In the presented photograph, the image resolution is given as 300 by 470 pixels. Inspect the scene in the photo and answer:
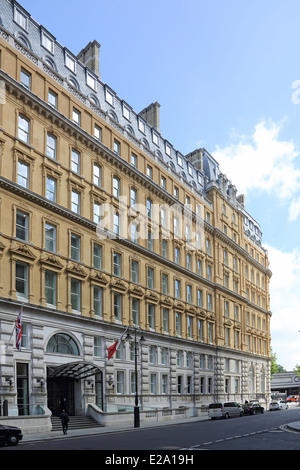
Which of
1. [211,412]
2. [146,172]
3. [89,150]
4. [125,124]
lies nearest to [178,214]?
[146,172]

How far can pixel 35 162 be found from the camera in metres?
40.9

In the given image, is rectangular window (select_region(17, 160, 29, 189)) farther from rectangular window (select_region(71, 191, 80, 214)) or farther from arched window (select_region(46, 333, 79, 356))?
arched window (select_region(46, 333, 79, 356))

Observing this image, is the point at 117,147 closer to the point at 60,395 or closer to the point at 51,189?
the point at 51,189

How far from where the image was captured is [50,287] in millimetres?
40562

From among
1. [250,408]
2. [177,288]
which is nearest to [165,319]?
[177,288]

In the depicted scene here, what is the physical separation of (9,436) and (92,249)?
21.0m

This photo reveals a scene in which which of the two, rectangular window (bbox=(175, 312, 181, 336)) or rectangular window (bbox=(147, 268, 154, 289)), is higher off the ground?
rectangular window (bbox=(147, 268, 154, 289))

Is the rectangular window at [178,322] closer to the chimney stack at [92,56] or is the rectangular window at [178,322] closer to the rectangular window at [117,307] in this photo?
the rectangular window at [117,307]

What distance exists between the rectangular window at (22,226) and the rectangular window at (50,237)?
2084 mm

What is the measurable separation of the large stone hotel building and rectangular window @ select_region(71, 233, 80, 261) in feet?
0.43

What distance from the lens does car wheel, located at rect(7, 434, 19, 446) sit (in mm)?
25938

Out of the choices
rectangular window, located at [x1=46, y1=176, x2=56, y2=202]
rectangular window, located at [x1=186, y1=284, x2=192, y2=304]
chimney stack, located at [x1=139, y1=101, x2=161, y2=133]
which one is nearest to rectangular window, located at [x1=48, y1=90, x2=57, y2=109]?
rectangular window, located at [x1=46, y1=176, x2=56, y2=202]
